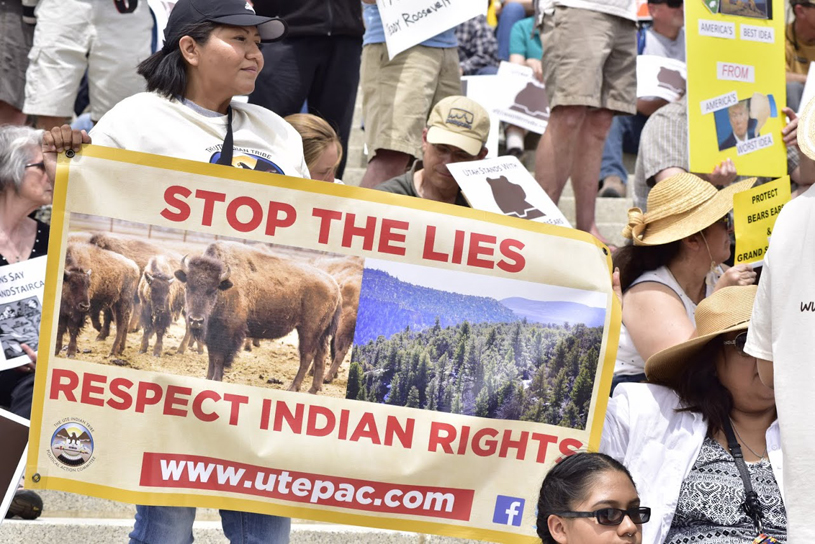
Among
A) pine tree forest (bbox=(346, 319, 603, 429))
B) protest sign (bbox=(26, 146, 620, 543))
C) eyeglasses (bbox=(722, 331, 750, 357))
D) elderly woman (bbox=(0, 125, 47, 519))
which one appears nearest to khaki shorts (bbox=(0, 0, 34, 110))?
elderly woman (bbox=(0, 125, 47, 519))

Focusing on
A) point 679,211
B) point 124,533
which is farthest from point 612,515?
point 124,533

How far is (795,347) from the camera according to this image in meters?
2.66

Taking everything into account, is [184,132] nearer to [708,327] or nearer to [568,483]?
[568,483]

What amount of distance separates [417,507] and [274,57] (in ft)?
8.78

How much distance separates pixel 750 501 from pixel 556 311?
2.46ft

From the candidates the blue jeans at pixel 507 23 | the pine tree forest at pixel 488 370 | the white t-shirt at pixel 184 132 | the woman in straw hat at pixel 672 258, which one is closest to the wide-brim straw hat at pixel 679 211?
the woman in straw hat at pixel 672 258

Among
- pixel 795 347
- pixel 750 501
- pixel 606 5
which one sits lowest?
pixel 750 501

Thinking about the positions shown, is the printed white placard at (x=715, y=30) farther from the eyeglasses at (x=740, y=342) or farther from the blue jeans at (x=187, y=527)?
the blue jeans at (x=187, y=527)

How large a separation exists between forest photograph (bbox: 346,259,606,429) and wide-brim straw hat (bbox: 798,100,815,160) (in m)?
0.88

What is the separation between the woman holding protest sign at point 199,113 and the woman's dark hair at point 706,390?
47.9 inches

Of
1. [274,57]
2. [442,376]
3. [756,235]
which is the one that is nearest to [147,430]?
[442,376]

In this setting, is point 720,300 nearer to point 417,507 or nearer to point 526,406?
point 526,406

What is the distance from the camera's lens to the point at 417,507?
3363 mm

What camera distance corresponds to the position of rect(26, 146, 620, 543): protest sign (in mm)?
3211
